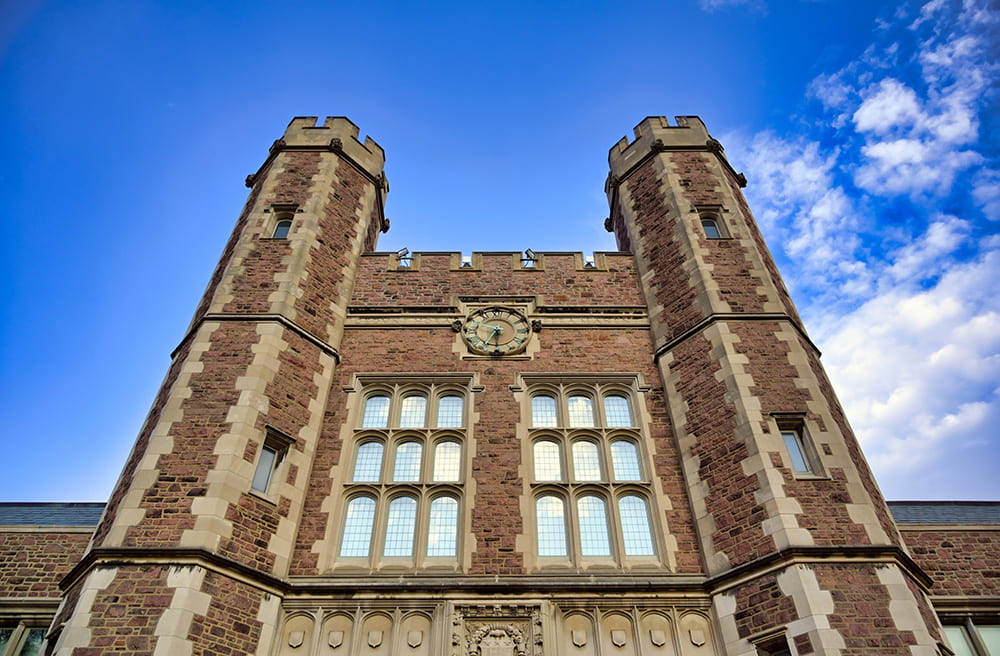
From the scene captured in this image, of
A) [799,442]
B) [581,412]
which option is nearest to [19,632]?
[581,412]

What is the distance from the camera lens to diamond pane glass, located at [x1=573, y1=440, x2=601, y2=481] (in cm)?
1050

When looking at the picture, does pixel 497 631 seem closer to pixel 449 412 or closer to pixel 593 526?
pixel 593 526

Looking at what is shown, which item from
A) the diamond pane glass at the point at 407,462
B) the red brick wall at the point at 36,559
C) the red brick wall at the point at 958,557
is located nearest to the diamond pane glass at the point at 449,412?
the diamond pane glass at the point at 407,462

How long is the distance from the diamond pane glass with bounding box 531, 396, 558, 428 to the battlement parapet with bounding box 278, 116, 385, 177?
24.1 ft

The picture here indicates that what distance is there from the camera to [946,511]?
13.1m

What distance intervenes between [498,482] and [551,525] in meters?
0.96

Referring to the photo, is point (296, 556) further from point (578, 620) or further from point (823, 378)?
point (823, 378)

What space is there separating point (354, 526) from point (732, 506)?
5.15 m

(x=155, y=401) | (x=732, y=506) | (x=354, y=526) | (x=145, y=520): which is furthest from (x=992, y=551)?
(x=155, y=401)

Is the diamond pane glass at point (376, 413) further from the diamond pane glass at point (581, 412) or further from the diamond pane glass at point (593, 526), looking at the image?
the diamond pane glass at point (593, 526)

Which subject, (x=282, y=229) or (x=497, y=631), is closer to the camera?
(x=497, y=631)

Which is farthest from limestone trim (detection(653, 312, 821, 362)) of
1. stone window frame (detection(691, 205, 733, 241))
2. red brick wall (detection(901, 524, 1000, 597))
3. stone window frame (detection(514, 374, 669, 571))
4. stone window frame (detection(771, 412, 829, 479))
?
red brick wall (detection(901, 524, 1000, 597))

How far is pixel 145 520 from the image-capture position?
842 cm

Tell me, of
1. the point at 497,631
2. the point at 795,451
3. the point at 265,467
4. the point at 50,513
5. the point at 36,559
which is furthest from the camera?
the point at 50,513
